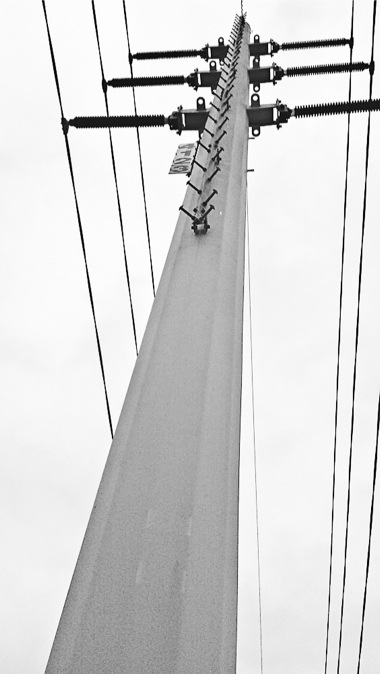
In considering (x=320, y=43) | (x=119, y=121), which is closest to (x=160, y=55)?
(x=320, y=43)

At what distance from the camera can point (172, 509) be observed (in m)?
2.79

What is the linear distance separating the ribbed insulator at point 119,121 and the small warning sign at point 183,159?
1.22 m

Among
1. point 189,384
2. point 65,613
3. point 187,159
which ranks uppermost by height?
point 187,159

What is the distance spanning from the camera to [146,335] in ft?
13.2

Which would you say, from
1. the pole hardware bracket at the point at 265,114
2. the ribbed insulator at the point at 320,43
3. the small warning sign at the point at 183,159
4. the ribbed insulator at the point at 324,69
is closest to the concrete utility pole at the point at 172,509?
the small warning sign at the point at 183,159

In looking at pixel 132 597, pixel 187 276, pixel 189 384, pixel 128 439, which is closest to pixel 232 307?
pixel 187 276

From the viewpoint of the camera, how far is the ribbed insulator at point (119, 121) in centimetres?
814

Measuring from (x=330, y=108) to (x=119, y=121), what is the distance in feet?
8.38

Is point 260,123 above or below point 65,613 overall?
above

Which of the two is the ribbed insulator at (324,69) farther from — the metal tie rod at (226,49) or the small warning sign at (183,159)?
the small warning sign at (183,159)

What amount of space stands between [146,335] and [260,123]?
16.1 feet

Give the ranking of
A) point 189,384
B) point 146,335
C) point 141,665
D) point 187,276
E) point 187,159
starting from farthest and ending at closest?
1. point 187,159
2. point 187,276
3. point 146,335
4. point 189,384
5. point 141,665

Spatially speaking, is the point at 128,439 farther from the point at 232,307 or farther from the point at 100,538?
the point at 232,307

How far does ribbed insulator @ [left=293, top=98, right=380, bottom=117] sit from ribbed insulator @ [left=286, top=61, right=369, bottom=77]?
7.27ft
